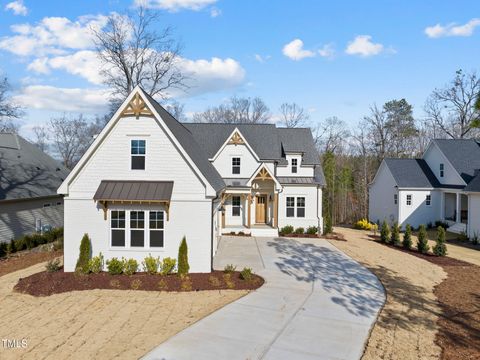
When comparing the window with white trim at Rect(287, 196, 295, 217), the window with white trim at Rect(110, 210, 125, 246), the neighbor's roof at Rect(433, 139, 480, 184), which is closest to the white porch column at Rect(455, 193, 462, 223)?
the neighbor's roof at Rect(433, 139, 480, 184)

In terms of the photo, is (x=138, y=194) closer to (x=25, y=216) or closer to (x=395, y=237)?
(x=25, y=216)

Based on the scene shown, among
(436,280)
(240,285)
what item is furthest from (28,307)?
(436,280)

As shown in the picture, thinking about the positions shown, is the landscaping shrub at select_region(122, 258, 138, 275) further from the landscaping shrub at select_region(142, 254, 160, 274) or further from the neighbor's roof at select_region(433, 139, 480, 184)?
the neighbor's roof at select_region(433, 139, 480, 184)

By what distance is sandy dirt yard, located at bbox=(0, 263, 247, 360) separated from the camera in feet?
26.6

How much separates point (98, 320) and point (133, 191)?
5.50 m

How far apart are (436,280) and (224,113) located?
177 ft

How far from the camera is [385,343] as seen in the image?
8672 millimetres

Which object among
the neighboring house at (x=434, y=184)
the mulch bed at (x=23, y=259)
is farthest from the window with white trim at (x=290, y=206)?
the mulch bed at (x=23, y=259)

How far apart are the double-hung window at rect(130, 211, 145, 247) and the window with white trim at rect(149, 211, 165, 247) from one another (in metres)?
0.34

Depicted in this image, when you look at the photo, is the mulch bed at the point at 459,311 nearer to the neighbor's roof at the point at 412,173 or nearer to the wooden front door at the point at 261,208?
the wooden front door at the point at 261,208

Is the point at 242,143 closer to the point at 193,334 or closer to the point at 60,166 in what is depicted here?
the point at 60,166

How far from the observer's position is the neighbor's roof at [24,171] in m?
22.5

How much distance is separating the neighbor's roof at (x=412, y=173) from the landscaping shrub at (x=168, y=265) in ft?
83.3

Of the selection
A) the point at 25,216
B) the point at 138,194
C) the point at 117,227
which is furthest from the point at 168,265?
the point at 25,216
